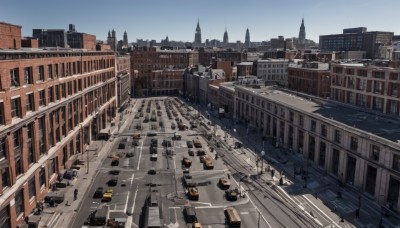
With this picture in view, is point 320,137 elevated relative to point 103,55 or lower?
lower

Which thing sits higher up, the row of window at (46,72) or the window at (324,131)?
the row of window at (46,72)

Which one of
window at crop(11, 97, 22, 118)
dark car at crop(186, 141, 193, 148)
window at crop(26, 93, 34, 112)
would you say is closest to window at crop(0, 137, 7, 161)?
window at crop(11, 97, 22, 118)

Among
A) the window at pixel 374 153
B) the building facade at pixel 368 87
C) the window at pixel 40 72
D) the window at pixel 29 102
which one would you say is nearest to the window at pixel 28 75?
the window at pixel 29 102

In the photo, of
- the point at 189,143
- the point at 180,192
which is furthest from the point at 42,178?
the point at 189,143

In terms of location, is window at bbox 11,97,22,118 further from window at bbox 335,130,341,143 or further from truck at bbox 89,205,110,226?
window at bbox 335,130,341,143

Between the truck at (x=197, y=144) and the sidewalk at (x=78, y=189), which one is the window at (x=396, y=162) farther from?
the sidewalk at (x=78, y=189)

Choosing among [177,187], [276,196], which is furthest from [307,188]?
[177,187]

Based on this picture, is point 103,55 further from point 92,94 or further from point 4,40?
point 4,40
